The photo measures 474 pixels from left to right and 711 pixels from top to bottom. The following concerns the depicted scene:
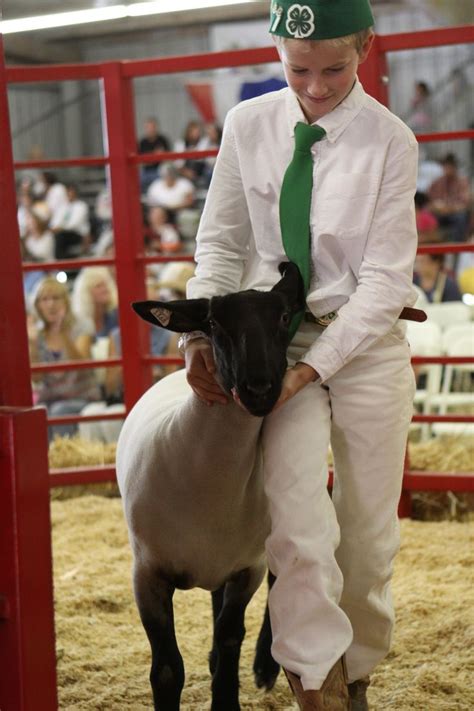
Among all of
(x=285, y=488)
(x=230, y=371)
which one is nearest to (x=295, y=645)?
(x=285, y=488)

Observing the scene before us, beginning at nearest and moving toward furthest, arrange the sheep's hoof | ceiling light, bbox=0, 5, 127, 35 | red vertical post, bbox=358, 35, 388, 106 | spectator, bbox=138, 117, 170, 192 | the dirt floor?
the dirt floor < the sheep's hoof < red vertical post, bbox=358, 35, 388, 106 < spectator, bbox=138, 117, 170, 192 < ceiling light, bbox=0, 5, 127, 35

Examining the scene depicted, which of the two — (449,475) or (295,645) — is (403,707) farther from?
(449,475)

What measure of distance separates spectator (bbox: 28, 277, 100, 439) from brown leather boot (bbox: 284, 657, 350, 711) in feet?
13.0

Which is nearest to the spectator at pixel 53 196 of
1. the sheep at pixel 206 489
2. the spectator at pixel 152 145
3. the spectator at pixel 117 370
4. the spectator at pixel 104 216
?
the spectator at pixel 104 216

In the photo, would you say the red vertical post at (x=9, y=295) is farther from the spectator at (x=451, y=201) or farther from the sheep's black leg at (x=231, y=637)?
the spectator at (x=451, y=201)

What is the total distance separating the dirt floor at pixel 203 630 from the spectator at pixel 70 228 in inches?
276

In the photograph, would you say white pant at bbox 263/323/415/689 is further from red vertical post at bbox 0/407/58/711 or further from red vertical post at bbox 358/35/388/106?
red vertical post at bbox 358/35/388/106

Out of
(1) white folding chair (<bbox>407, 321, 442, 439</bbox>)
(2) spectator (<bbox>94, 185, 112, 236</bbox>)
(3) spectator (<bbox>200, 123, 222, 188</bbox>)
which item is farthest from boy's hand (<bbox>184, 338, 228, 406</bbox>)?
(3) spectator (<bbox>200, 123, 222, 188</bbox>)

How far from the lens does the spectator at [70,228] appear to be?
37.3 ft

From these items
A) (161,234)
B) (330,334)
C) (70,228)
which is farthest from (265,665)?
(70,228)

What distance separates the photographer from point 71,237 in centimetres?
1152

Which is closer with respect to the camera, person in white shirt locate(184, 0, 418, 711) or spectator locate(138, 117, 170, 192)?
person in white shirt locate(184, 0, 418, 711)

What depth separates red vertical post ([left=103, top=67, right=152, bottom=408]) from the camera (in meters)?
4.86

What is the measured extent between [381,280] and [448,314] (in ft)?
16.0
